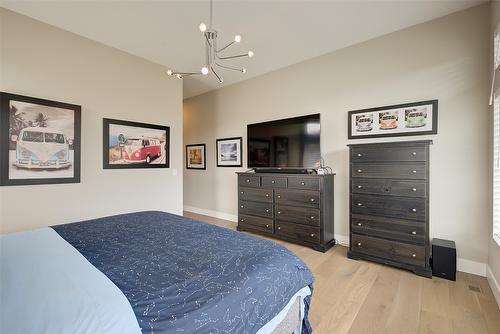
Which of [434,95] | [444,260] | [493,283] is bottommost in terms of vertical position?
[493,283]

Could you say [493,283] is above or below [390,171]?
below

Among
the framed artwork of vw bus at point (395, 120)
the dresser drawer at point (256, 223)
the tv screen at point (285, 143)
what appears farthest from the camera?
the dresser drawer at point (256, 223)

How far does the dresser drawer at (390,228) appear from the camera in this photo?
2.41m

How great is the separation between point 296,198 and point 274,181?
45 centimetres

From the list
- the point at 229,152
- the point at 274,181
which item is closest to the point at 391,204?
the point at 274,181

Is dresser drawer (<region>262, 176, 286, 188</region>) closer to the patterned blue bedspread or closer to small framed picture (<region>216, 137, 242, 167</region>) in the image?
small framed picture (<region>216, 137, 242, 167</region>)

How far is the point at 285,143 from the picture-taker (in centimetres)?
363

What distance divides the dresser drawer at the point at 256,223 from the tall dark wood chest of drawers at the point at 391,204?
123 centimetres

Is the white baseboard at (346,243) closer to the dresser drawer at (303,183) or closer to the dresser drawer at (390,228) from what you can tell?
the dresser drawer at (390,228)

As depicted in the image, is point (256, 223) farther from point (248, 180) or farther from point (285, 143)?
point (285, 143)

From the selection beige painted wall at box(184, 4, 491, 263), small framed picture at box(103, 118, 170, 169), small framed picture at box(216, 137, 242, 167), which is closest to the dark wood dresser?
beige painted wall at box(184, 4, 491, 263)

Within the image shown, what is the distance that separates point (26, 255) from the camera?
121 cm

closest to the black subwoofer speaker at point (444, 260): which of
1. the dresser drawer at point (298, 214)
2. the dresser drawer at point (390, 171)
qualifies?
the dresser drawer at point (390, 171)

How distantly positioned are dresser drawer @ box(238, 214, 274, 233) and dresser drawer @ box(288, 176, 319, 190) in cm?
72
